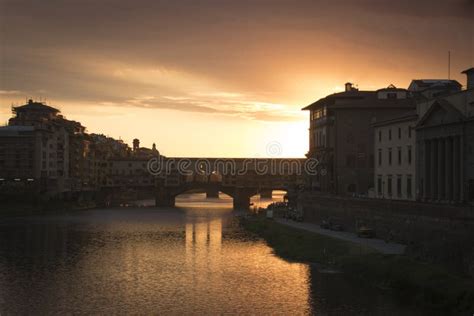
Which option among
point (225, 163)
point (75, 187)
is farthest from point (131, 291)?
point (225, 163)

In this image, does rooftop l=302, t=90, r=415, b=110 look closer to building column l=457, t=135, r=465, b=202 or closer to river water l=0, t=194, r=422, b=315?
river water l=0, t=194, r=422, b=315

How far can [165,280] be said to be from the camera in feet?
151

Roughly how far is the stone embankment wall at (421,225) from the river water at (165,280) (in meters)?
4.56

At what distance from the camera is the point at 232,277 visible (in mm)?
47188

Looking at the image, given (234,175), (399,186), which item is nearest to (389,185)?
(399,186)

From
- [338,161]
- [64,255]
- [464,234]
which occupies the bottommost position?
[64,255]

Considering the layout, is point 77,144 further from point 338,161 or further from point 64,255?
point 64,255

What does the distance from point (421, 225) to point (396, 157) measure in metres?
21.6

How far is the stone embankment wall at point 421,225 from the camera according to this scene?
37312 mm

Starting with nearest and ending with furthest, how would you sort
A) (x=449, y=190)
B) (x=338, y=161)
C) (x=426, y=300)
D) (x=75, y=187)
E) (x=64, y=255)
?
(x=426, y=300), (x=449, y=190), (x=64, y=255), (x=338, y=161), (x=75, y=187)

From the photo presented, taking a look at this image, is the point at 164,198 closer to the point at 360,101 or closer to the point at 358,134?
the point at 358,134

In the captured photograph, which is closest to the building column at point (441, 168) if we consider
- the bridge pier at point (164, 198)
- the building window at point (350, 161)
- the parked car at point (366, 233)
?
the parked car at point (366, 233)

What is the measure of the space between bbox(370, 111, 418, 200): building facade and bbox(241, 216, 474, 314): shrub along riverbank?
36.4ft

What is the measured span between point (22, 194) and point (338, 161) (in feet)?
220
